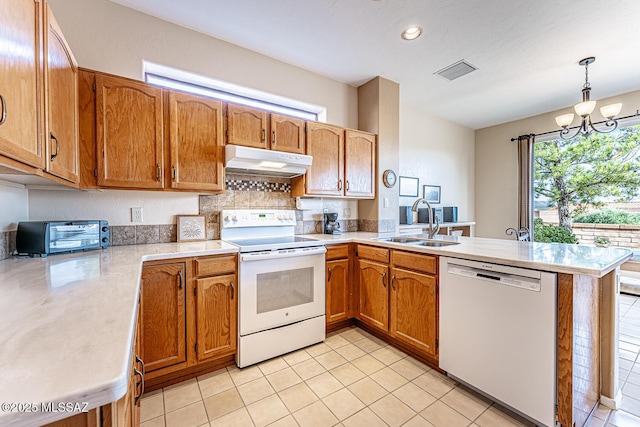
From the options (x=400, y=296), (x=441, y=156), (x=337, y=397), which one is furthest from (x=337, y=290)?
(x=441, y=156)

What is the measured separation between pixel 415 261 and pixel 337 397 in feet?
3.50

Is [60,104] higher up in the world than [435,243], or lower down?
higher up

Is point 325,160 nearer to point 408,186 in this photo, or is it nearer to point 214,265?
point 214,265

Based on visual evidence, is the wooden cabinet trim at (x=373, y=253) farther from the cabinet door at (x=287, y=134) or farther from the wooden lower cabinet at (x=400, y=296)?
the cabinet door at (x=287, y=134)

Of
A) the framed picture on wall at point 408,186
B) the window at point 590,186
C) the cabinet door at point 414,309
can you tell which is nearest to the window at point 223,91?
the framed picture on wall at point 408,186

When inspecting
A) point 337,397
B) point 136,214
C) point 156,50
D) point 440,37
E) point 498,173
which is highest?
point 440,37

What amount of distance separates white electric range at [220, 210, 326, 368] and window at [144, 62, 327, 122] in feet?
3.81

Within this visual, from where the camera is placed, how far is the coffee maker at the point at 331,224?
296cm

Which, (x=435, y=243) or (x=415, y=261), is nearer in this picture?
(x=415, y=261)

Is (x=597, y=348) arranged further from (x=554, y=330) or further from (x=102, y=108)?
(x=102, y=108)

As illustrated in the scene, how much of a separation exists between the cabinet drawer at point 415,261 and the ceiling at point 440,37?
1.91m

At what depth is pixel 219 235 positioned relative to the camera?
2430mm

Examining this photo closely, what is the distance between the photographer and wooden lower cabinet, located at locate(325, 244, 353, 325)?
2449mm

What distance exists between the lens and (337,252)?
2.51 metres
